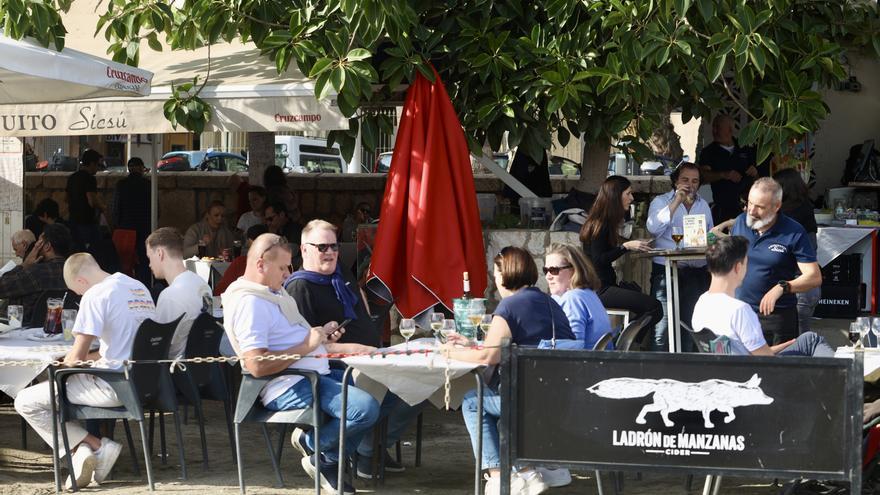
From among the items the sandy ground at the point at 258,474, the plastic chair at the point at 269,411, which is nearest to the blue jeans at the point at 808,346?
the sandy ground at the point at 258,474

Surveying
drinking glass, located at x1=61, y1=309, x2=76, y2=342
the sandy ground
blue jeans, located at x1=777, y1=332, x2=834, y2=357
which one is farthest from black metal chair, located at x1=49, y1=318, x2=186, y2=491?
blue jeans, located at x1=777, y1=332, x2=834, y2=357

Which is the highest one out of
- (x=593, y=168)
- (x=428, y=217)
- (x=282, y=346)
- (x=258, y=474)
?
(x=593, y=168)

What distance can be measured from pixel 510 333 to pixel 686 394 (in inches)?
52.4

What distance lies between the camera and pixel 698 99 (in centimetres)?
980

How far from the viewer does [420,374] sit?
20.7ft

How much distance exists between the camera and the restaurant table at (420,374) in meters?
6.26

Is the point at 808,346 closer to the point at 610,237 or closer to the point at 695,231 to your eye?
the point at 695,231

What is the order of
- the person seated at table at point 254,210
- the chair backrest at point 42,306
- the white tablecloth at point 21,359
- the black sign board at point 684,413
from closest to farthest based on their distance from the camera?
the black sign board at point 684,413 → the white tablecloth at point 21,359 → the chair backrest at point 42,306 → the person seated at table at point 254,210

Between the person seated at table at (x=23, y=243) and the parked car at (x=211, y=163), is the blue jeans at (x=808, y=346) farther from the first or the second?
the parked car at (x=211, y=163)

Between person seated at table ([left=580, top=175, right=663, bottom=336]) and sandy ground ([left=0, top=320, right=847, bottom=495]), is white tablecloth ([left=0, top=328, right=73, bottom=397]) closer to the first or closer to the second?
sandy ground ([left=0, top=320, right=847, bottom=495])

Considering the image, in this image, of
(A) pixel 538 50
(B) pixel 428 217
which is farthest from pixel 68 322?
(A) pixel 538 50

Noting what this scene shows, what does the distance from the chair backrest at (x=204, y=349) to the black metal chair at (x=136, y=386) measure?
195mm

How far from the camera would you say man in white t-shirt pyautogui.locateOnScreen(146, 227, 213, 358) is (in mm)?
7176

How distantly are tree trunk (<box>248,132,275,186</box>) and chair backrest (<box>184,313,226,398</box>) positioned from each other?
6.72 meters
